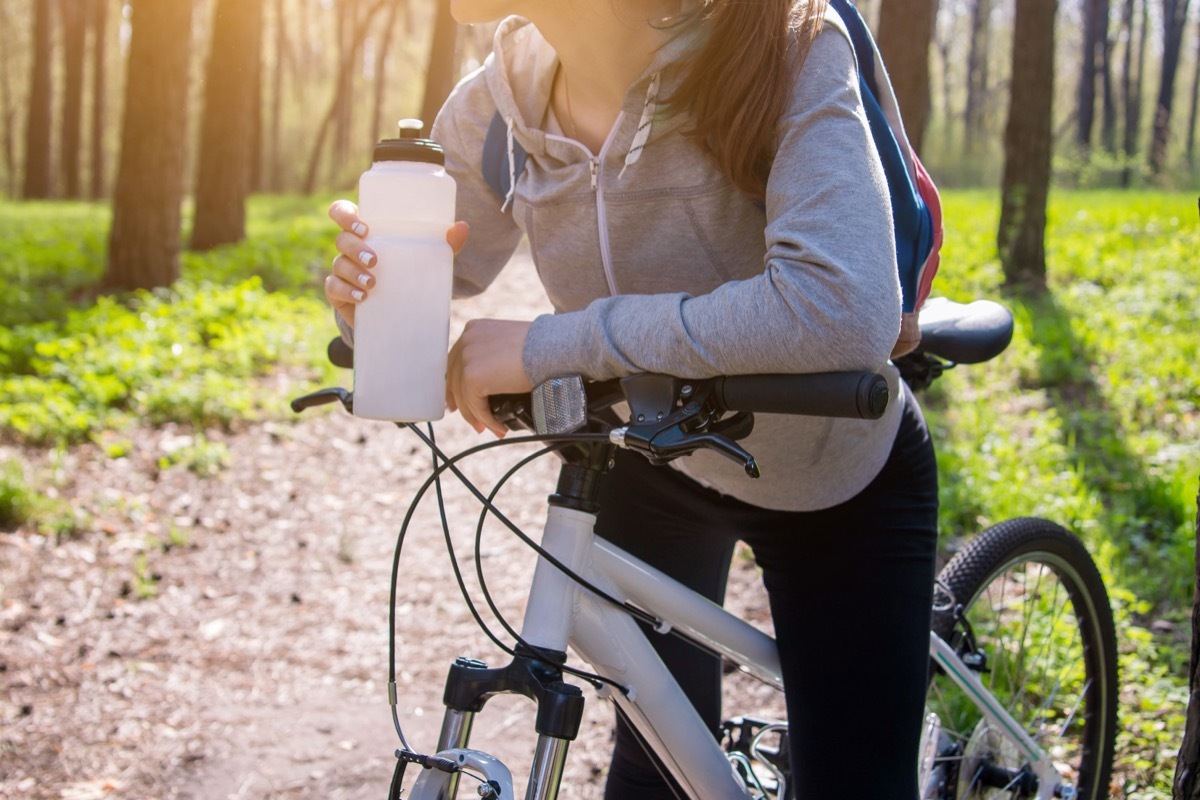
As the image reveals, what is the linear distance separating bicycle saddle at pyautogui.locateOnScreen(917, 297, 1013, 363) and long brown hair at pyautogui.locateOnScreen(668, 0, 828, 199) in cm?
68

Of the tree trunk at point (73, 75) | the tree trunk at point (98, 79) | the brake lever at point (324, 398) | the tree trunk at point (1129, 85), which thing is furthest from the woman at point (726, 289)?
the tree trunk at point (1129, 85)

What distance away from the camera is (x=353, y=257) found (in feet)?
4.45

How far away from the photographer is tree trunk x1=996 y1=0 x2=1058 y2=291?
8320 millimetres

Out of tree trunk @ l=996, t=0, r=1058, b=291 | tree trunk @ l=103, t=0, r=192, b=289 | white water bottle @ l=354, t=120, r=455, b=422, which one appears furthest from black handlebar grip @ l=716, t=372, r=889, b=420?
tree trunk @ l=103, t=0, r=192, b=289

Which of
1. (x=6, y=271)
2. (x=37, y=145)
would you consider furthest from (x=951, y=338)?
(x=37, y=145)

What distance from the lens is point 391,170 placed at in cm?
131

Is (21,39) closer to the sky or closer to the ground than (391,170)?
closer to the sky

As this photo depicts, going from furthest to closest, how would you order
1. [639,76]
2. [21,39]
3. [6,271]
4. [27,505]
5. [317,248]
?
[21,39] → [317,248] → [6,271] → [27,505] → [639,76]

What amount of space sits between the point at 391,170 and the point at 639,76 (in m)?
0.40

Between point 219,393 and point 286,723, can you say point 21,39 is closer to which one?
point 219,393

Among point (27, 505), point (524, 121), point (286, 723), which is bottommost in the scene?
point (286, 723)

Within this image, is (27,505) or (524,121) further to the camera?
(27,505)

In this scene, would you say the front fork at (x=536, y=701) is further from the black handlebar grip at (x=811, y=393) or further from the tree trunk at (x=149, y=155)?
the tree trunk at (x=149, y=155)

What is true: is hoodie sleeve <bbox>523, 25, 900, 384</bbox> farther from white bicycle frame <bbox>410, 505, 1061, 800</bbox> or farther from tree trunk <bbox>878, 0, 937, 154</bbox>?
tree trunk <bbox>878, 0, 937, 154</bbox>
